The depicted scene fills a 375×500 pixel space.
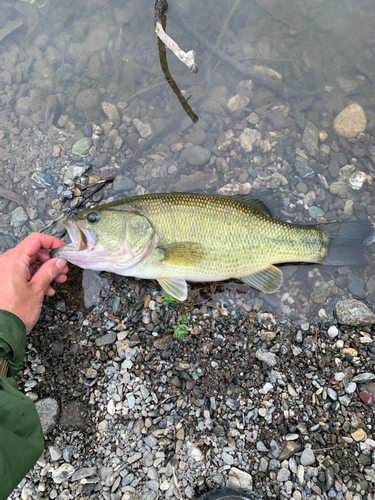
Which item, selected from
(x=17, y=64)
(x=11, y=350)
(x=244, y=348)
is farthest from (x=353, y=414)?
(x=17, y=64)

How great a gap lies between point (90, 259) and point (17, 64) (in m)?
4.35

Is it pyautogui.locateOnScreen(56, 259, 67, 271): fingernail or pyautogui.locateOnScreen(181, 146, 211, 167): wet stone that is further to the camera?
pyautogui.locateOnScreen(181, 146, 211, 167): wet stone

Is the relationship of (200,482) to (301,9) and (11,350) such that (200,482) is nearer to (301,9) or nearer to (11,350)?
(11,350)

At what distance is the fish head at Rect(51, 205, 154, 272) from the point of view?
3.52 meters

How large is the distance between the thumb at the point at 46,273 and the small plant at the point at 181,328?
1580mm

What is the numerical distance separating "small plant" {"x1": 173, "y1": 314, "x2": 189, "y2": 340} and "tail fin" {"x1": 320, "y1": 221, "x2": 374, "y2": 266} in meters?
1.98

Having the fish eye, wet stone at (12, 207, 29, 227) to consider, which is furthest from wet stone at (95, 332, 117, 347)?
wet stone at (12, 207, 29, 227)

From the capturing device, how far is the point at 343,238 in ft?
13.2

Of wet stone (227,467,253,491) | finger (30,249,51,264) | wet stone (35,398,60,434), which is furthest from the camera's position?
finger (30,249,51,264)

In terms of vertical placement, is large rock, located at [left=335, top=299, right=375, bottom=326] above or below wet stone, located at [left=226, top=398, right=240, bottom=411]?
below

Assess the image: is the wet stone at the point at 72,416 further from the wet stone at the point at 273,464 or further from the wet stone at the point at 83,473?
the wet stone at the point at 273,464

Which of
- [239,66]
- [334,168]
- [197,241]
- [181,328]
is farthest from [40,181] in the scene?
[334,168]

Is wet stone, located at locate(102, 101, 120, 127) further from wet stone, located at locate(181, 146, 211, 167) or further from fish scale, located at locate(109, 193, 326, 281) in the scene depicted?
fish scale, located at locate(109, 193, 326, 281)

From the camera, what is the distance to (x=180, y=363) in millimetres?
3725
